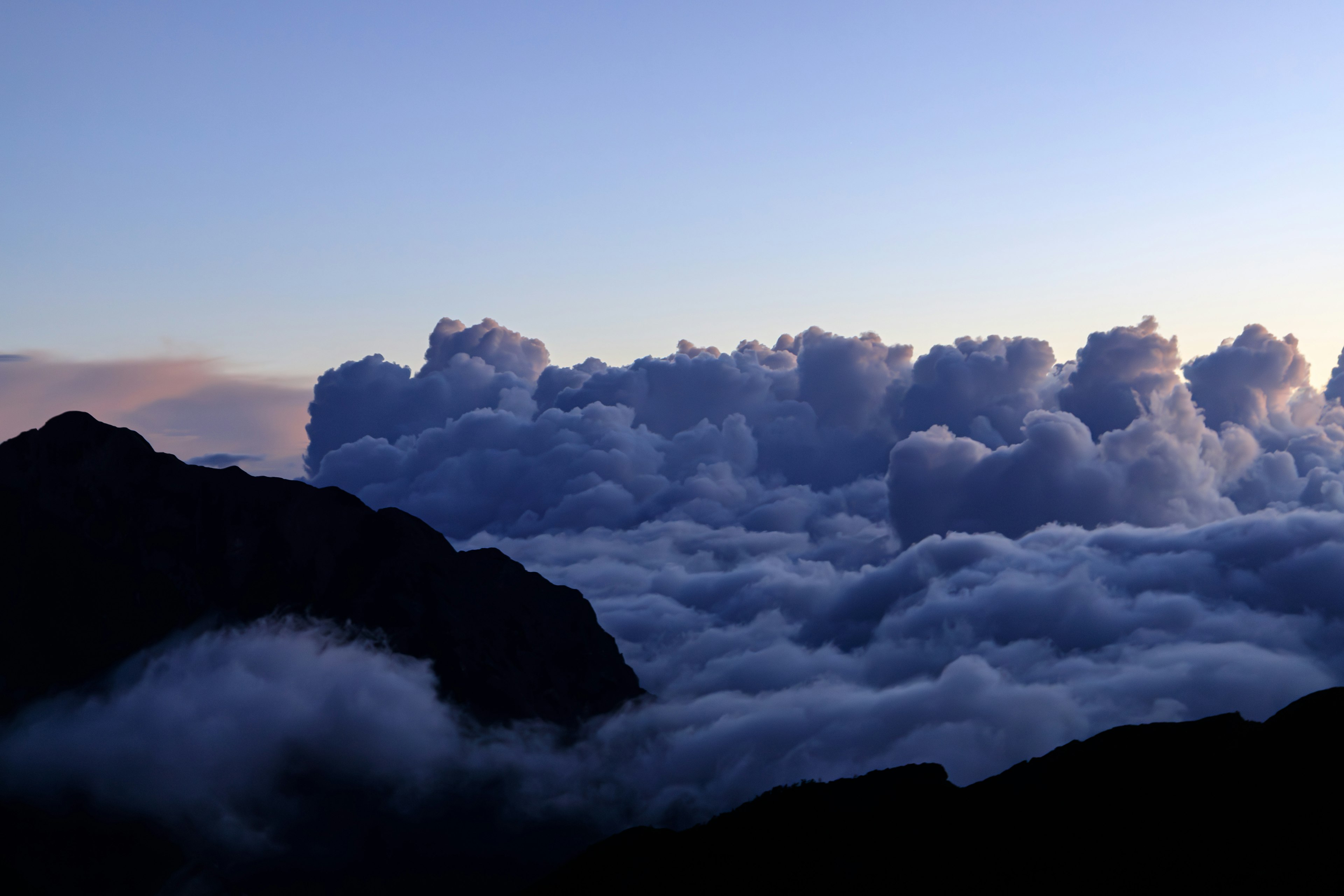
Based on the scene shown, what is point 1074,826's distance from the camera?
444 ft

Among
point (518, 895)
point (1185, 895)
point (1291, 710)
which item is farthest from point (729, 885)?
point (1291, 710)

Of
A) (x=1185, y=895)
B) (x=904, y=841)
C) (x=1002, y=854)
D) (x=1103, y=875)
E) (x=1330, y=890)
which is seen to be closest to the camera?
(x=1330, y=890)

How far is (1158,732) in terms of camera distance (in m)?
143

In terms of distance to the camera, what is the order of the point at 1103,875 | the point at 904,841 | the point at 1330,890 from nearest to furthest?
the point at 1330,890, the point at 1103,875, the point at 904,841

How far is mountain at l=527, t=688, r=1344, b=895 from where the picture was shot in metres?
122

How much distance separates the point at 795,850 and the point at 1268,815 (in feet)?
220

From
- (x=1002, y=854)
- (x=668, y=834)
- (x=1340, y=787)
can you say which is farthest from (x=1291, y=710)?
(x=668, y=834)

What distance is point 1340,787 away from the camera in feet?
396

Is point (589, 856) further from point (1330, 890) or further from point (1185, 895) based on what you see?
point (1330, 890)

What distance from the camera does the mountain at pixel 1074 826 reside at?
400 ft

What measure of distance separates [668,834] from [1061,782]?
70.4 metres

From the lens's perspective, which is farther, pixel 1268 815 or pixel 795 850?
pixel 795 850

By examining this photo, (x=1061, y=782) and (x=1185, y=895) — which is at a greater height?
(x=1061, y=782)

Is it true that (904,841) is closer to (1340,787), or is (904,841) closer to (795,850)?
(795,850)
